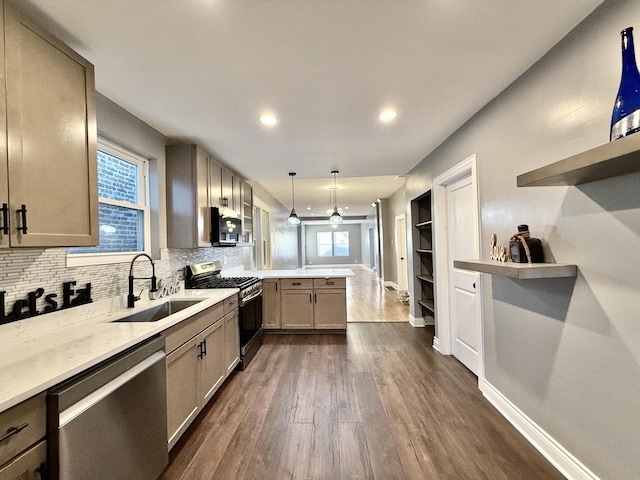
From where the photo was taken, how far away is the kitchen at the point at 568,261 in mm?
1328

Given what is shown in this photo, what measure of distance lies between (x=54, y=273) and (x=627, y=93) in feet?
9.65

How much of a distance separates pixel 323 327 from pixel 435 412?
2172 mm

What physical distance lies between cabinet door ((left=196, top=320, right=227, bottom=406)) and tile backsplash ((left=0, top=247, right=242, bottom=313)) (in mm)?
722

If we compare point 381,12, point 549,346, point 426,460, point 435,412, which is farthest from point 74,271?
point 549,346

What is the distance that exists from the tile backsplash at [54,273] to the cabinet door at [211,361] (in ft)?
2.37

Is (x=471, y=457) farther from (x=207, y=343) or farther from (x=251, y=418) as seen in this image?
(x=207, y=343)

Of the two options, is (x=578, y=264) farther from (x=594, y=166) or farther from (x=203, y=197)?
(x=203, y=197)

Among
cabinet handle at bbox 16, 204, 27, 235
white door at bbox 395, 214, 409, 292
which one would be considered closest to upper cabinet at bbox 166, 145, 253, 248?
cabinet handle at bbox 16, 204, 27, 235

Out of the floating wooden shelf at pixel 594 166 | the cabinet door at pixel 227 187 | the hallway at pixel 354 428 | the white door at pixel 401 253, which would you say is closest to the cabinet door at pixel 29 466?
the hallway at pixel 354 428

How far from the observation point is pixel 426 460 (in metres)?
1.76

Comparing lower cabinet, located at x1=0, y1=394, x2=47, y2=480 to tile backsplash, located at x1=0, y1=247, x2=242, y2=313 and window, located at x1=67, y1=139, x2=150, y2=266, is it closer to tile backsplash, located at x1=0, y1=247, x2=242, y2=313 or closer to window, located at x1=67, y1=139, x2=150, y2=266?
tile backsplash, located at x1=0, y1=247, x2=242, y2=313

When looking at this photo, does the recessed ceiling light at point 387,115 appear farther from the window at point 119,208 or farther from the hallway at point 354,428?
the hallway at point 354,428

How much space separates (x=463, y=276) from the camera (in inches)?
121

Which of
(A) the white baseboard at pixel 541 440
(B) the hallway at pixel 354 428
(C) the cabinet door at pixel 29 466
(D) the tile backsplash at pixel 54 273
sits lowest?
(B) the hallway at pixel 354 428
